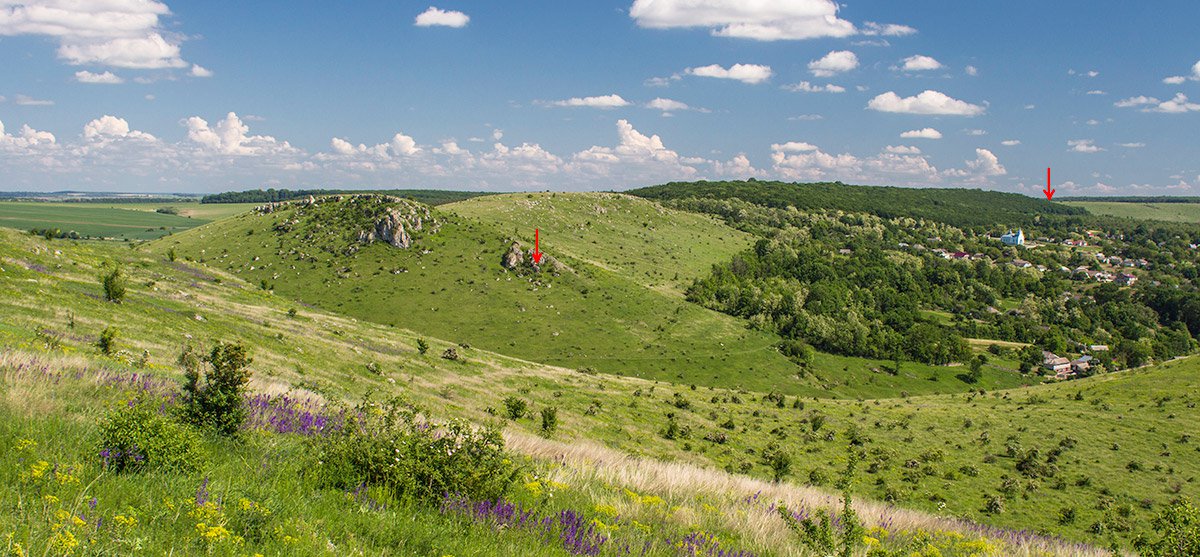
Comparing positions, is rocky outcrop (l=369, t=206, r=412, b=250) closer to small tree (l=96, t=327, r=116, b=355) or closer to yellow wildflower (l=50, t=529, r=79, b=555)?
small tree (l=96, t=327, r=116, b=355)

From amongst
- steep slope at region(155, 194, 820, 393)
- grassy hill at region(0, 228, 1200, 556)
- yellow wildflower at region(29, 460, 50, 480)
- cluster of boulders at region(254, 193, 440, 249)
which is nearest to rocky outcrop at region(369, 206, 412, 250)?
cluster of boulders at region(254, 193, 440, 249)

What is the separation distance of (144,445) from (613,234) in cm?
16468

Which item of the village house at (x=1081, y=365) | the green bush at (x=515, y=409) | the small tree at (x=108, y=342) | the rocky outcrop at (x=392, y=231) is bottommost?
the village house at (x=1081, y=365)

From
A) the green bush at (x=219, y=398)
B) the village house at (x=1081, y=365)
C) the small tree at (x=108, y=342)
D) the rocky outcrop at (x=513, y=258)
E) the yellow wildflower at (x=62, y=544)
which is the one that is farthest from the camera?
the village house at (x=1081, y=365)

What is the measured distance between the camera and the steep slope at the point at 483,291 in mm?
101750

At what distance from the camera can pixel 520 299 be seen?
373ft

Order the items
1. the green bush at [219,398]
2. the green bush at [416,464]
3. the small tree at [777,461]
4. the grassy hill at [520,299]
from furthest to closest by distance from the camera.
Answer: the grassy hill at [520,299]
the small tree at [777,461]
the green bush at [219,398]
the green bush at [416,464]

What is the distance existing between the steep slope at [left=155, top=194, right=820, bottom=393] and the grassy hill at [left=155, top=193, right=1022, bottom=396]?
0.34 m

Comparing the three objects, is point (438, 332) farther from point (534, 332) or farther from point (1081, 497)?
point (1081, 497)

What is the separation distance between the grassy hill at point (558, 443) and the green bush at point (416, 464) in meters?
0.39

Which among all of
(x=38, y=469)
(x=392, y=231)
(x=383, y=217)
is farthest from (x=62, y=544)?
(x=383, y=217)

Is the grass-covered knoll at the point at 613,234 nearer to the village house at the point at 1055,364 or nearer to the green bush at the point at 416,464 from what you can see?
the village house at the point at 1055,364

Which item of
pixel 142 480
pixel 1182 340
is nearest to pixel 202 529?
pixel 142 480

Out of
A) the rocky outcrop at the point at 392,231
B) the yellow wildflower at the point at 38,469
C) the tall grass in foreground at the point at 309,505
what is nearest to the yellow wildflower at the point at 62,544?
the tall grass in foreground at the point at 309,505
